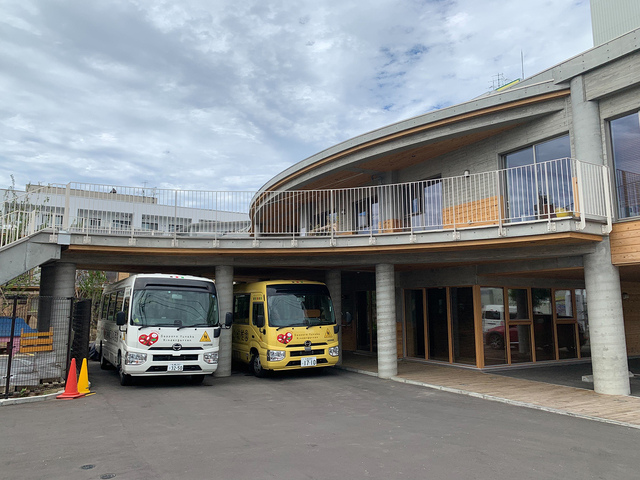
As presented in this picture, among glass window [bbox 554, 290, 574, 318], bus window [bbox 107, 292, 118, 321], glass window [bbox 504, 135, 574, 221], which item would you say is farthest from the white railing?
glass window [bbox 554, 290, 574, 318]

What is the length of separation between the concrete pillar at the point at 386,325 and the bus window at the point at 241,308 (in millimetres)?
4027

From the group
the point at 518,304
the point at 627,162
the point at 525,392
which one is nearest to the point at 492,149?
the point at 627,162

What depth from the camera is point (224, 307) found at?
45.4ft

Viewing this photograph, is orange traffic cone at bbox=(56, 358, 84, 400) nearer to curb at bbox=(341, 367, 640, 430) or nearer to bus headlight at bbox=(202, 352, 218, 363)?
bus headlight at bbox=(202, 352, 218, 363)

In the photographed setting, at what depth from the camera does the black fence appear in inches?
395

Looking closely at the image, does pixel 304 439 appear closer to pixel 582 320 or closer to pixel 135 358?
pixel 135 358

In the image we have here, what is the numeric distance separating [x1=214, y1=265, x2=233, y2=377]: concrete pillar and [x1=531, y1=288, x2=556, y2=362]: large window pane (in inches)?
376

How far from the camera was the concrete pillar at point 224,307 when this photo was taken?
13594mm

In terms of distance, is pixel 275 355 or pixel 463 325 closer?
pixel 275 355

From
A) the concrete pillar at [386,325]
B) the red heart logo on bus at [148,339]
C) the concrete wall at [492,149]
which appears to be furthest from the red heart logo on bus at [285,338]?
the concrete wall at [492,149]

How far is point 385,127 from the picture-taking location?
1420cm

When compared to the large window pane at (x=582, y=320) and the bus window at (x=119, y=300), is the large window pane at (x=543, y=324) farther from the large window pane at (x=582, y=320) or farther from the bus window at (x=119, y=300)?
the bus window at (x=119, y=300)

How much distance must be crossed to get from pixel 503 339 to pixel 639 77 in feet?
25.8

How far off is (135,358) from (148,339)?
1.65 feet
